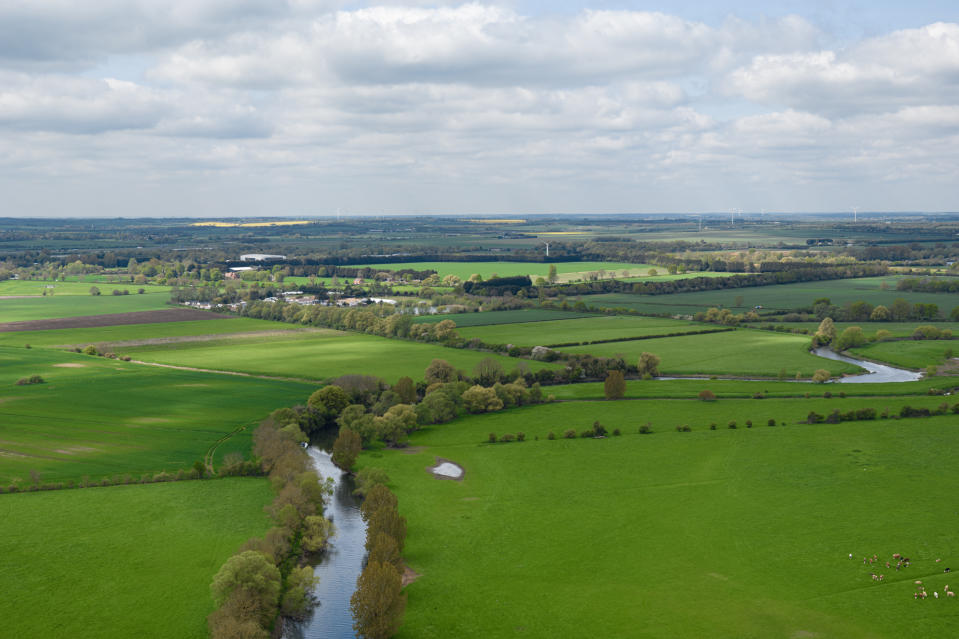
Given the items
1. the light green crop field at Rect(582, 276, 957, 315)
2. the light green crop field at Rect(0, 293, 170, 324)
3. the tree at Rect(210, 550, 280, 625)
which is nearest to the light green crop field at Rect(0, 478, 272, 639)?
the tree at Rect(210, 550, 280, 625)

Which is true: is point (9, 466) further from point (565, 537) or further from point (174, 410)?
point (565, 537)

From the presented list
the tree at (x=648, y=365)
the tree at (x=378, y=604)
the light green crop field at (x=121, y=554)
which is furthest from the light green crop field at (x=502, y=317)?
the tree at (x=378, y=604)

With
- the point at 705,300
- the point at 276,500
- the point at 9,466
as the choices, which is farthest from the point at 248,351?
the point at 705,300

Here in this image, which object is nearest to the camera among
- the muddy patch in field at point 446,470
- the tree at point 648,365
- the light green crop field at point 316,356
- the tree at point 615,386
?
the muddy patch in field at point 446,470

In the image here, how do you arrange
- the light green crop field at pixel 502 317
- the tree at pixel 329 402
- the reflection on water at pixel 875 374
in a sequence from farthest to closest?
the light green crop field at pixel 502 317, the reflection on water at pixel 875 374, the tree at pixel 329 402

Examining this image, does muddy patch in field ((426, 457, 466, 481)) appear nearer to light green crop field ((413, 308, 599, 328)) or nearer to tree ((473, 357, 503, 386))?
tree ((473, 357, 503, 386))

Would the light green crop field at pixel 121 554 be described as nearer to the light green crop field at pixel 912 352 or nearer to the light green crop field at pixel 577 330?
the light green crop field at pixel 577 330

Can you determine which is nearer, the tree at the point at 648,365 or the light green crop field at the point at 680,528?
the light green crop field at the point at 680,528
